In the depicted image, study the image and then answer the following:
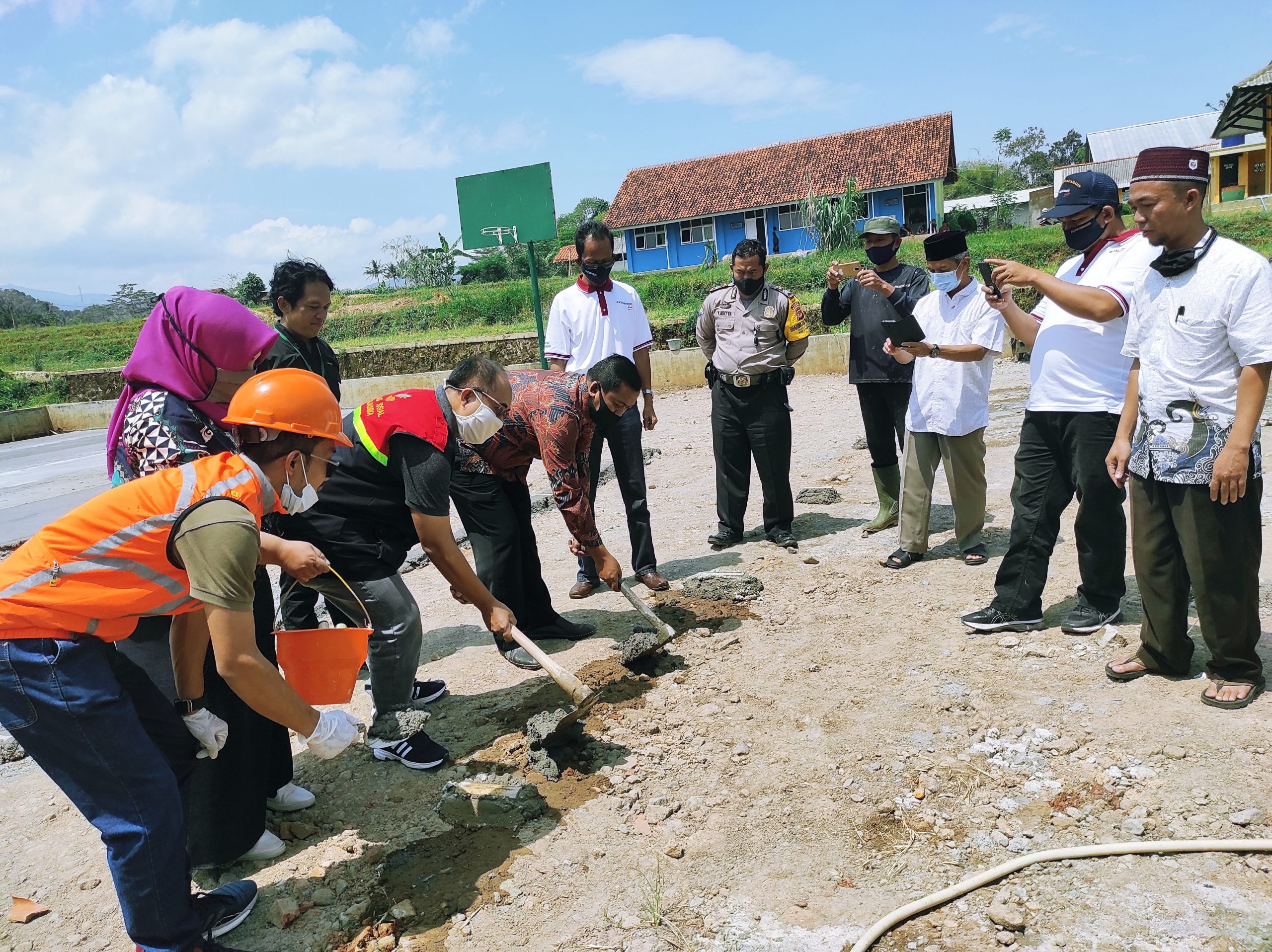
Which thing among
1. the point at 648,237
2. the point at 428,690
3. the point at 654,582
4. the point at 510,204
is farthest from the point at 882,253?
the point at 648,237

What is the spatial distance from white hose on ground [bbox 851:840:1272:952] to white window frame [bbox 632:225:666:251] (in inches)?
1337

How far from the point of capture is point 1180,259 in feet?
9.78

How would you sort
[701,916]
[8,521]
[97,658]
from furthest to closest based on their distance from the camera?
1. [8,521]
2. [701,916]
3. [97,658]

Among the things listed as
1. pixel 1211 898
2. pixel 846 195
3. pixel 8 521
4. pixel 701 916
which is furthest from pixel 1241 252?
pixel 846 195

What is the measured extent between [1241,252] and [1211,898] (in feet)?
6.62

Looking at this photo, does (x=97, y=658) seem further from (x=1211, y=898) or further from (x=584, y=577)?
(x=584, y=577)

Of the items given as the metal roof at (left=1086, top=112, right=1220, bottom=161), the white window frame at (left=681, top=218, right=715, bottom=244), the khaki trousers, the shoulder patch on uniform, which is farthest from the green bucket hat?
the metal roof at (left=1086, top=112, right=1220, bottom=161)

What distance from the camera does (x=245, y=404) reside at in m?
2.27

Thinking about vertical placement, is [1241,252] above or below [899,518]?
above

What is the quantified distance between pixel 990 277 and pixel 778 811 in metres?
2.44

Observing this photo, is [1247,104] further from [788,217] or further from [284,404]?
[284,404]

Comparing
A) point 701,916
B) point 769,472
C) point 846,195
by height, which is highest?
point 846,195

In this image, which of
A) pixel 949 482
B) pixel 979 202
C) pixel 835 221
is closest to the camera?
pixel 949 482

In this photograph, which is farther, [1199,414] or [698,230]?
[698,230]
